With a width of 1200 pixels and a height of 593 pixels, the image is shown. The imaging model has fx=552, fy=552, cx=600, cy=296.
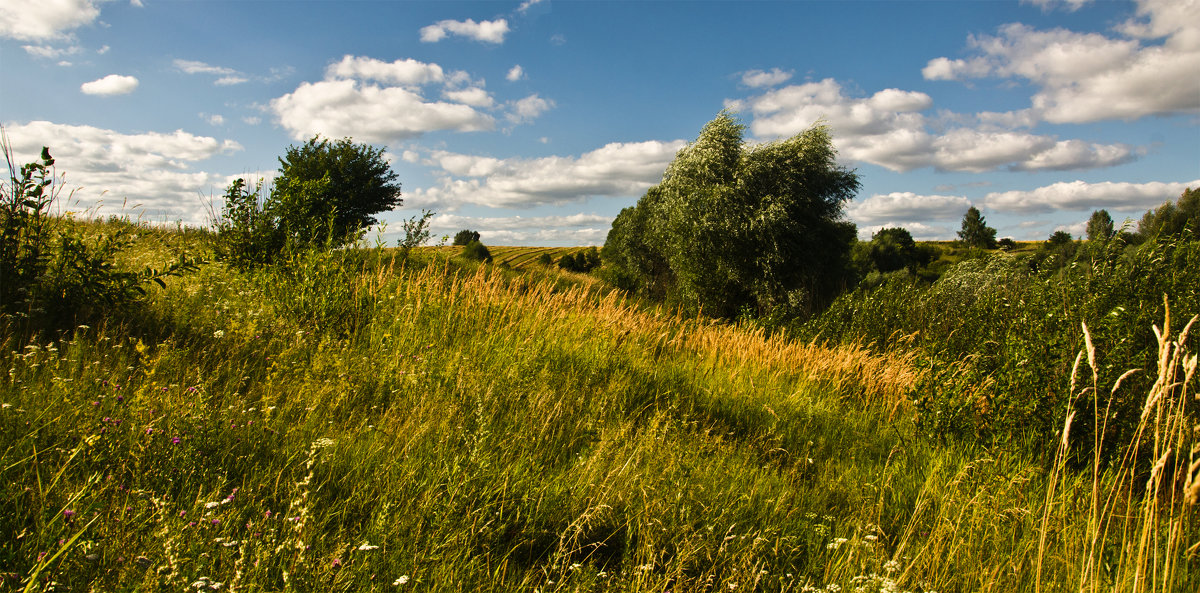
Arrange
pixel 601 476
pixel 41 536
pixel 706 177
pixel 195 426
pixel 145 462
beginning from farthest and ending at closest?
pixel 706 177 < pixel 601 476 < pixel 195 426 < pixel 145 462 < pixel 41 536

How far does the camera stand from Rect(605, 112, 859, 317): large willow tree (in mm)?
22781

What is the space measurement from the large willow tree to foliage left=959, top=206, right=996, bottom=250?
7091 cm

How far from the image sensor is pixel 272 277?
18.9 ft

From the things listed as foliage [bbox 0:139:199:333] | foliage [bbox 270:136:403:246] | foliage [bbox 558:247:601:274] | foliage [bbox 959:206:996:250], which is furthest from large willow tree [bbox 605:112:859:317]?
foliage [bbox 959:206:996:250]

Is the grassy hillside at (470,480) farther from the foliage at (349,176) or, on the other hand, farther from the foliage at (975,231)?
the foliage at (975,231)


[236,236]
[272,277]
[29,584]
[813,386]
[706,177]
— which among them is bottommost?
[813,386]

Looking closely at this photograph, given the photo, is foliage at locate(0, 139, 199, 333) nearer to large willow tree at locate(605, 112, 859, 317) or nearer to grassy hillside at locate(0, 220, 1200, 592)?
grassy hillside at locate(0, 220, 1200, 592)

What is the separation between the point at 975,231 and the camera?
82438 mm

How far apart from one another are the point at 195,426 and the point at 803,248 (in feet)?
76.1

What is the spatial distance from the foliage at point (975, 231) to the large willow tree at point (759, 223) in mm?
70909

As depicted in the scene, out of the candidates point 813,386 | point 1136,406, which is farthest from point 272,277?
point 1136,406

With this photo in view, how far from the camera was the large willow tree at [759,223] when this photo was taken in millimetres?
22781

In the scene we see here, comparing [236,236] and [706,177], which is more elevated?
[706,177]

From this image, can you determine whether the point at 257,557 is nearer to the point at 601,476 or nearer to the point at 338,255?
the point at 601,476
